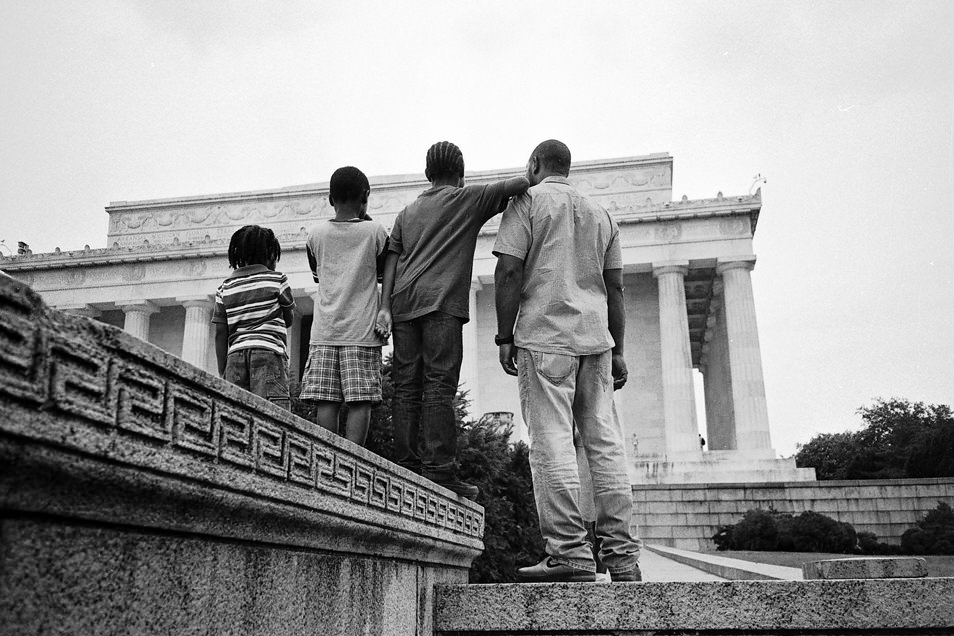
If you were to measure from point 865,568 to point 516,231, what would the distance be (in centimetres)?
341

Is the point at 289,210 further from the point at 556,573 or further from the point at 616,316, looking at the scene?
the point at 556,573

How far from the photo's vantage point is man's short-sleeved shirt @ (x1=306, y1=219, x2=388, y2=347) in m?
4.93

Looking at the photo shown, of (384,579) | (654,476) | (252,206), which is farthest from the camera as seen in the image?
(252,206)

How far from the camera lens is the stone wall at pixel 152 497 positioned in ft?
4.60

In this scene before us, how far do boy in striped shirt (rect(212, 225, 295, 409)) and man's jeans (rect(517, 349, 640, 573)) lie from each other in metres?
1.61

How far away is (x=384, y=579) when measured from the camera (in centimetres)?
319

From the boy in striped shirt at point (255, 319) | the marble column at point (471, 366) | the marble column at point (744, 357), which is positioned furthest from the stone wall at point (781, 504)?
the boy in striped shirt at point (255, 319)

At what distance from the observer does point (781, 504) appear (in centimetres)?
2689

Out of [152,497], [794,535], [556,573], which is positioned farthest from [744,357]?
[152,497]

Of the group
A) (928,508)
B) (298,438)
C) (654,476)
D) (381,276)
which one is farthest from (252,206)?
(298,438)

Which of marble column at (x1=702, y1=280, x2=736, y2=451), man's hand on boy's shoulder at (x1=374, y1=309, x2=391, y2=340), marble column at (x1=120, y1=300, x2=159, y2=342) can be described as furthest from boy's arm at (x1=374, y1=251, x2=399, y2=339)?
marble column at (x1=120, y1=300, x2=159, y2=342)

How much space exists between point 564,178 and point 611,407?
1.51 m

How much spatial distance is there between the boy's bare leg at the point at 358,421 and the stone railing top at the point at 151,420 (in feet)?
6.07

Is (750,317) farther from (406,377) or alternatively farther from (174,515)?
(174,515)
